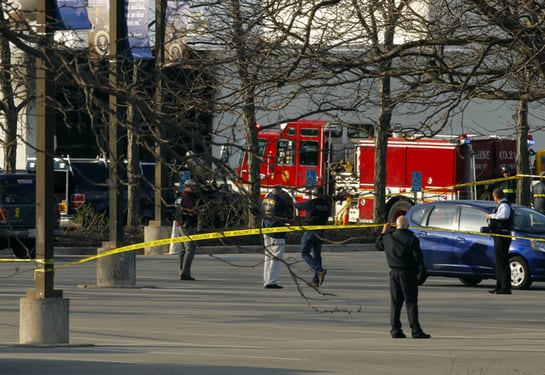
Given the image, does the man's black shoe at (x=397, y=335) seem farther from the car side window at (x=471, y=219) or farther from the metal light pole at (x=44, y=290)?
the car side window at (x=471, y=219)

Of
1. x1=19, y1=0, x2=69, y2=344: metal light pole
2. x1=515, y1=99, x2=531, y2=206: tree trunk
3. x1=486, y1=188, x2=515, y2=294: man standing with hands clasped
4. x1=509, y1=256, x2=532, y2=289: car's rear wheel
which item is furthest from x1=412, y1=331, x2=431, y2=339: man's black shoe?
x1=515, y1=99, x2=531, y2=206: tree trunk

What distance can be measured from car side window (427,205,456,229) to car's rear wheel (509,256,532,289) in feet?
4.07

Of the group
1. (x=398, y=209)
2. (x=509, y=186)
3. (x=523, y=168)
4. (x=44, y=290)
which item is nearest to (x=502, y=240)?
(x=44, y=290)

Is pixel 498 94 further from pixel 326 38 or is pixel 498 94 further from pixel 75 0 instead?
pixel 75 0

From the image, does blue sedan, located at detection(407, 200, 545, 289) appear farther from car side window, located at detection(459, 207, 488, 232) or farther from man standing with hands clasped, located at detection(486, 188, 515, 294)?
man standing with hands clasped, located at detection(486, 188, 515, 294)

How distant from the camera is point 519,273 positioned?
22859mm

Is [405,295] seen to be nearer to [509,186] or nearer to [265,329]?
[265,329]

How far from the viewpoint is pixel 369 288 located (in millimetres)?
22672

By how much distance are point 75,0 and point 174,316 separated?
462cm

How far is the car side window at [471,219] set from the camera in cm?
2311

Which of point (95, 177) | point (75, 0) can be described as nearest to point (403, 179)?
point (95, 177)

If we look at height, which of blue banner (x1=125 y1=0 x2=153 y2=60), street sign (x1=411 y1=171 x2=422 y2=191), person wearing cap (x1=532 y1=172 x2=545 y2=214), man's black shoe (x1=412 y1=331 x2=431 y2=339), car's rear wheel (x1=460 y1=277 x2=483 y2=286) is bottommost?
man's black shoe (x1=412 y1=331 x2=431 y2=339)

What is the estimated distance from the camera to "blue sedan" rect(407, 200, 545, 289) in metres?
22.6

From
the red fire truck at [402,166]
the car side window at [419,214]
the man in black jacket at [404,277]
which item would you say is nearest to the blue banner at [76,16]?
the man in black jacket at [404,277]
